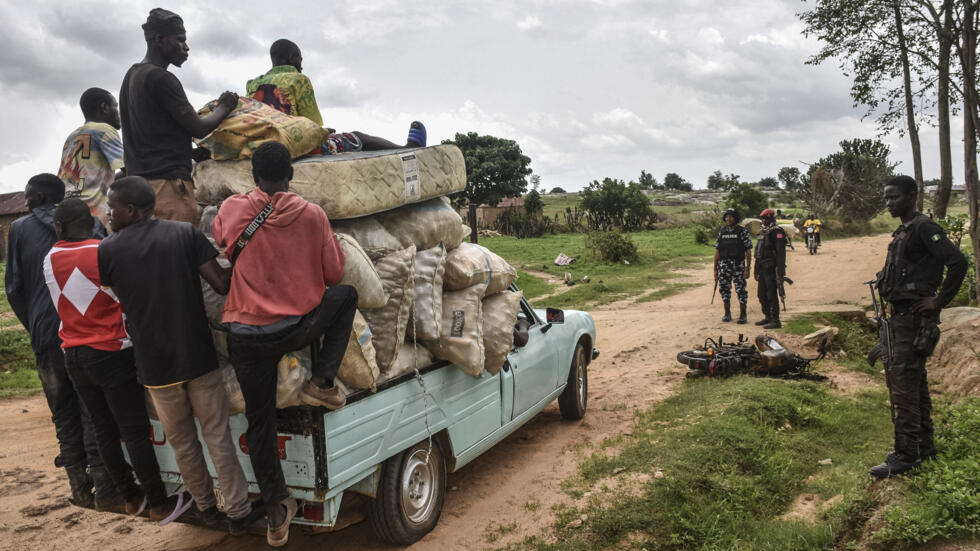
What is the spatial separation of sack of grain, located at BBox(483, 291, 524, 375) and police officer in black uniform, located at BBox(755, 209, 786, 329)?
6848 millimetres

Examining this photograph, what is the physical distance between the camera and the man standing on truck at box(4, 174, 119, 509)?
3803 millimetres

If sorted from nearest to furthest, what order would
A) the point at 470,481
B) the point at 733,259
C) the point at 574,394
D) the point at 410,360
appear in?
the point at 410,360 < the point at 470,481 < the point at 574,394 < the point at 733,259

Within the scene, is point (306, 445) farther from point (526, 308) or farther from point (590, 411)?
point (590, 411)

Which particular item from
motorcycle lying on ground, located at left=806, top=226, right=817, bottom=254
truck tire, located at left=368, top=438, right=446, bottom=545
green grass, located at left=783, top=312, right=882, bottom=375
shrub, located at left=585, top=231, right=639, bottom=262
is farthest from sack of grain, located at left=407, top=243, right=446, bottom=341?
motorcycle lying on ground, located at left=806, top=226, right=817, bottom=254

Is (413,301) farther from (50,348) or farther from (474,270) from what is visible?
(50,348)

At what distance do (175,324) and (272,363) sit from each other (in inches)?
20.0

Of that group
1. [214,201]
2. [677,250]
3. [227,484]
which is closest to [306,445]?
[227,484]

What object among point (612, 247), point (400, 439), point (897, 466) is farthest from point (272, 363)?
point (612, 247)

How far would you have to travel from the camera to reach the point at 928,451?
4.28 metres

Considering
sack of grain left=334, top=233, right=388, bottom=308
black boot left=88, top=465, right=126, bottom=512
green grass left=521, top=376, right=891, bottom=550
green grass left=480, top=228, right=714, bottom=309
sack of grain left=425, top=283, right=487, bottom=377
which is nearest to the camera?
sack of grain left=334, top=233, right=388, bottom=308

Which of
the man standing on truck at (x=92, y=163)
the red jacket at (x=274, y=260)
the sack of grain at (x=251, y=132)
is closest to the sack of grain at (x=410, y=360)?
the red jacket at (x=274, y=260)

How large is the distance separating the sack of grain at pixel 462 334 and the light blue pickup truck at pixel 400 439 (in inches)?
4.5

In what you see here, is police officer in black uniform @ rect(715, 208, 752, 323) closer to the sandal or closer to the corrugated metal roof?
the sandal

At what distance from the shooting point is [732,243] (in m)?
11.0
